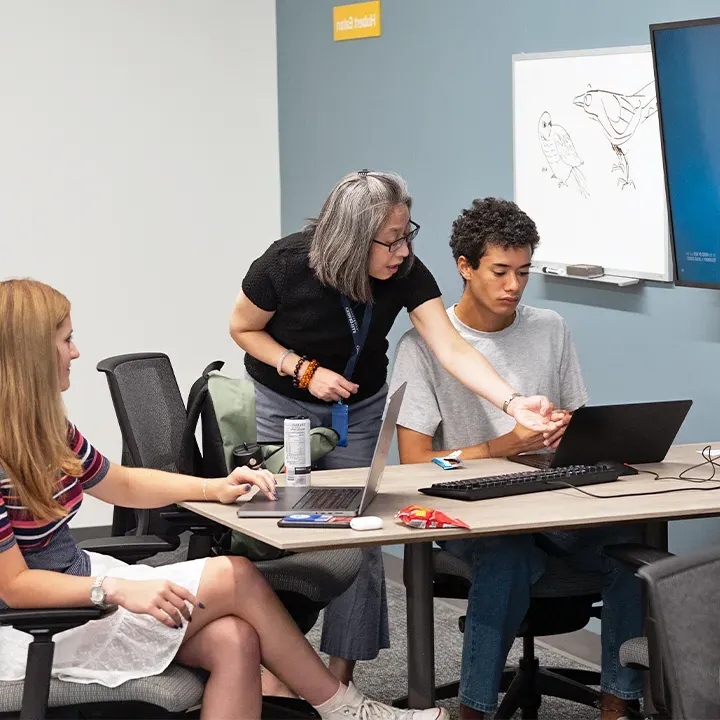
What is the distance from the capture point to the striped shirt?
7.23 ft

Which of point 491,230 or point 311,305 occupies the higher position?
point 491,230

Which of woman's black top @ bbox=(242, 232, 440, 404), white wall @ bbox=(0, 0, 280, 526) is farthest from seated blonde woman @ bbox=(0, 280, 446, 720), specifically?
white wall @ bbox=(0, 0, 280, 526)

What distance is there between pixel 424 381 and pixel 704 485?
77 cm

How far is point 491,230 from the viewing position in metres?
3.08

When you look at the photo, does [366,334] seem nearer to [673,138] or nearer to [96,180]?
[673,138]

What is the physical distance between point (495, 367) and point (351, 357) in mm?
371

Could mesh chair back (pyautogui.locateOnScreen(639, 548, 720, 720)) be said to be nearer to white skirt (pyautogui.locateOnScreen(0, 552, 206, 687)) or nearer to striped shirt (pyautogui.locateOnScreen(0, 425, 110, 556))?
white skirt (pyautogui.locateOnScreen(0, 552, 206, 687))

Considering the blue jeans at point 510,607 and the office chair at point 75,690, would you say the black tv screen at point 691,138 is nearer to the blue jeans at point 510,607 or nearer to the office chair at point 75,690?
the blue jeans at point 510,607

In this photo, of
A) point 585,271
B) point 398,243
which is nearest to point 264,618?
point 398,243

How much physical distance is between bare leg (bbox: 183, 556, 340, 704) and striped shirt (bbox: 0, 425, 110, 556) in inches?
11.2

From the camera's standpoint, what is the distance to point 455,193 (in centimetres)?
421

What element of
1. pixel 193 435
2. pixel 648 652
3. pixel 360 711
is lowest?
pixel 360 711

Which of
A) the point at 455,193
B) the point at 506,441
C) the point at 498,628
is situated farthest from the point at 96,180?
the point at 498,628

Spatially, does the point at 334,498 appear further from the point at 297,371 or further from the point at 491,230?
the point at 491,230
